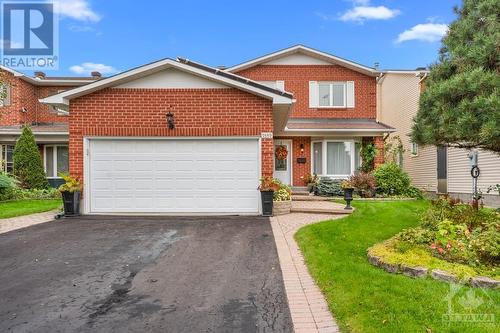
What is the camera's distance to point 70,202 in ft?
35.4

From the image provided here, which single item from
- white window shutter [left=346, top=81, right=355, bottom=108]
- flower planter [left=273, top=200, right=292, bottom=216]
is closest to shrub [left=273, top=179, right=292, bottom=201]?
flower planter [left=273, top=200, right=292, bottom=216]

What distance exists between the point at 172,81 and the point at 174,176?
109 inches

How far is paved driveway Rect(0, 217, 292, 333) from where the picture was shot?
4008 mm

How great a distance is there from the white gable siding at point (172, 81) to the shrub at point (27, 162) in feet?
29.8

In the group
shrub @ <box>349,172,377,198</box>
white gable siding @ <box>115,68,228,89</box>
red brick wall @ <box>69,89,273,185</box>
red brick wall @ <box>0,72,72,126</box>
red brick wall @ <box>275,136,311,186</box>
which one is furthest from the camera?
red brick wall @ <box>0,72,72,126</box>

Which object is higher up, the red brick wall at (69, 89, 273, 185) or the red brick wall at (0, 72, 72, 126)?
the red brick wall at (0, 72, 72, 126)

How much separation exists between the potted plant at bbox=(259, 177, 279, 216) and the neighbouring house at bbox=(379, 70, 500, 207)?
4345mm

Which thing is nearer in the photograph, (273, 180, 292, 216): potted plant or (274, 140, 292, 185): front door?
(273, 180, 292, 216): potted plant

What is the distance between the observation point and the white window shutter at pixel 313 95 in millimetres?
19625

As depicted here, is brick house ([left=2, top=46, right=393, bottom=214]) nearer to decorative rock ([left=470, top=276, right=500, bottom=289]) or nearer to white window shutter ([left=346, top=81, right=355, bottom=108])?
decorative rock ([left=470, top=276, right=500, bottom=289])

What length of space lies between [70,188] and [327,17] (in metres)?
15.7

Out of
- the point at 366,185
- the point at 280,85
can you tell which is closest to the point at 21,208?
the point at 280,85

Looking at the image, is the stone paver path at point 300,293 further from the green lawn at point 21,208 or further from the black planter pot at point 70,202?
the green lawn at point 21,208

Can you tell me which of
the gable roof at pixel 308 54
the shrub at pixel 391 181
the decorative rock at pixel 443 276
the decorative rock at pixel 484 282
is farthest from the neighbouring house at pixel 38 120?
the decorative rock at pixel 484 282
